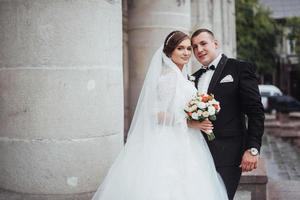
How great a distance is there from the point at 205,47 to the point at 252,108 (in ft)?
1.97

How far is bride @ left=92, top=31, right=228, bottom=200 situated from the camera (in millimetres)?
3143

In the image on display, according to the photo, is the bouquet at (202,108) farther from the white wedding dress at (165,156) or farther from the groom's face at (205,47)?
the groom's face at (205,47)

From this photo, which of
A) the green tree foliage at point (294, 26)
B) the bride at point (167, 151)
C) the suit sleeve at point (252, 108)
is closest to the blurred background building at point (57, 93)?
the bride at point (167, 151)

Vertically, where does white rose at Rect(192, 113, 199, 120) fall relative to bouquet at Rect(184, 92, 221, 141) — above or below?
below

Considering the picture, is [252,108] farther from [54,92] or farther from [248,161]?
[54,92]

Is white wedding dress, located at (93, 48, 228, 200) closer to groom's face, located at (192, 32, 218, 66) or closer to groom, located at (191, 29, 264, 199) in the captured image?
groom, located at (191, 29, 264, 199)

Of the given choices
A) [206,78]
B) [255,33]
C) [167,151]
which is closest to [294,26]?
[255,33]

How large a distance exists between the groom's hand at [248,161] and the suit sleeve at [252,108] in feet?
0.20

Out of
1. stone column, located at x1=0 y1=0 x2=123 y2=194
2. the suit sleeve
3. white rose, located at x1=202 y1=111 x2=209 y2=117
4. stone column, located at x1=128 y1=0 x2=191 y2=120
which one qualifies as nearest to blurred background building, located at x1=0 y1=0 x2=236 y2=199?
stone column, located at x1=0 y1=0 x2=123 y2=194

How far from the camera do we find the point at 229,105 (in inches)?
131

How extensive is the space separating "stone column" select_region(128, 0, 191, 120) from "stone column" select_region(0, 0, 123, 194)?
3.24 m

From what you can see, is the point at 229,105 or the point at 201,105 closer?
the point at 201,105

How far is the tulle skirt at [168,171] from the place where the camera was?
10.3ft

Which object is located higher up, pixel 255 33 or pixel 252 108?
pixel 255 33
